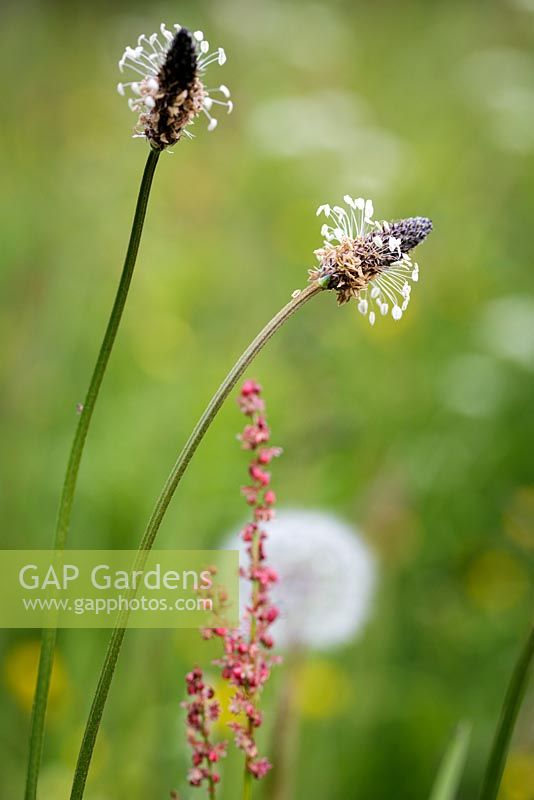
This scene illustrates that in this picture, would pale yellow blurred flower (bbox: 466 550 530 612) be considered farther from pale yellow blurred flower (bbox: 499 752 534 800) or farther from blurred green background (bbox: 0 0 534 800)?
pale yellow blurred flower (bbox: 499 752 534 800)

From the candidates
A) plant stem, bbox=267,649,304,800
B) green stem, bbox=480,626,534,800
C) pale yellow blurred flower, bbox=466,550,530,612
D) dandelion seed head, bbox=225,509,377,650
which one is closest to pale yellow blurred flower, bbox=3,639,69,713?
dandelion seed head, bbox=225,509,377,650

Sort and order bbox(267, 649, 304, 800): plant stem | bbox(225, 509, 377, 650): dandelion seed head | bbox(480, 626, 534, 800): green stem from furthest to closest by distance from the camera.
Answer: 1. bbox(225, 509, 377, 650): dandelion seed head
2. bbox(267, 649, 304, 800): plant stem
3. bbox(480, 626, 534, 800): green stem

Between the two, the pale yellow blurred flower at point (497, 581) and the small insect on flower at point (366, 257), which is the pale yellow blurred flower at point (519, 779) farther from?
the small insect on flower at point (366, 257)

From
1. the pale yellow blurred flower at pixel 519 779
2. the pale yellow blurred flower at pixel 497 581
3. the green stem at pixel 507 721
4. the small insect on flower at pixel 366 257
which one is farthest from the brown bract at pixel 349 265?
the pale yellow blurred flower at pixel 497 581

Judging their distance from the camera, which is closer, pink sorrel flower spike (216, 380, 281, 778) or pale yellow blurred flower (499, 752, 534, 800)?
pink sorrel flower spike (216, 380, 281, 778)

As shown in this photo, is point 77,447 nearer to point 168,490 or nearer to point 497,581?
point 168,490

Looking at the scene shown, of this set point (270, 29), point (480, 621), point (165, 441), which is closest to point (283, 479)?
point (165, 441)

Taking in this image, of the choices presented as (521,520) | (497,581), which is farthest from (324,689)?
(521,520)
